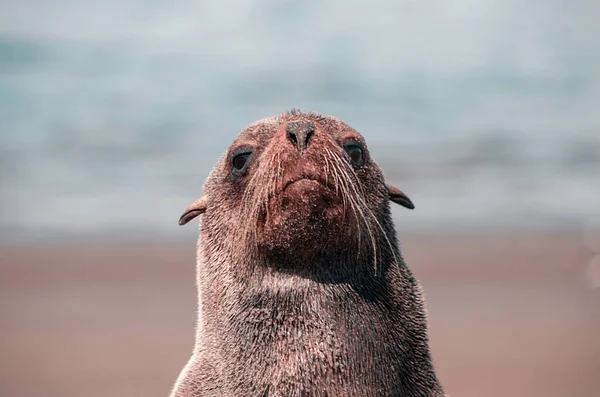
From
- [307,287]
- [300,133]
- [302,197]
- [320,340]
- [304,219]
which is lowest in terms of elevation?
[320,340]

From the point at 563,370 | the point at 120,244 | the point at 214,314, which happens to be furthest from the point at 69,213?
the point at 214,314

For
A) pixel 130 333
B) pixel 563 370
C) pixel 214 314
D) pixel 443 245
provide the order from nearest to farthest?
pixel 214 314
pixel 563 370
pixel 130 333
pixel 443 245

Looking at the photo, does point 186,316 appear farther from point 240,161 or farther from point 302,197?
point 302,197

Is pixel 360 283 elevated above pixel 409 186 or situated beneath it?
situated beneath

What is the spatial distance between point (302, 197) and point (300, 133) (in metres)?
0.40

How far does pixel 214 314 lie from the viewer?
5.70m

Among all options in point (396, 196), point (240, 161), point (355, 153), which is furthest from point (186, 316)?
point (355, 153)

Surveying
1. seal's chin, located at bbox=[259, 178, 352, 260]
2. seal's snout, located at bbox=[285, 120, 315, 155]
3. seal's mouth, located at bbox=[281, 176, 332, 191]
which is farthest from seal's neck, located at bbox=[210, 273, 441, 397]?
seal's snout, located at bbox=[285, 120, 315, 155]

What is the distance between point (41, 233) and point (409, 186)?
36.8 ft

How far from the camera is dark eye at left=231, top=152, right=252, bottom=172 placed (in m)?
5.77

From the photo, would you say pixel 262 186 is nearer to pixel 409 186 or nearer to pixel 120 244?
pixel 120 244

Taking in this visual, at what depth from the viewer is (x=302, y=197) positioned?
5137 millimetres

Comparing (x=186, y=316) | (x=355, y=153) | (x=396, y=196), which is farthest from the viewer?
(x=186, y=316)

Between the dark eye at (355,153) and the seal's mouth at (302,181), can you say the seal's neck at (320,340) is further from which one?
the dark eye at (355,153)
